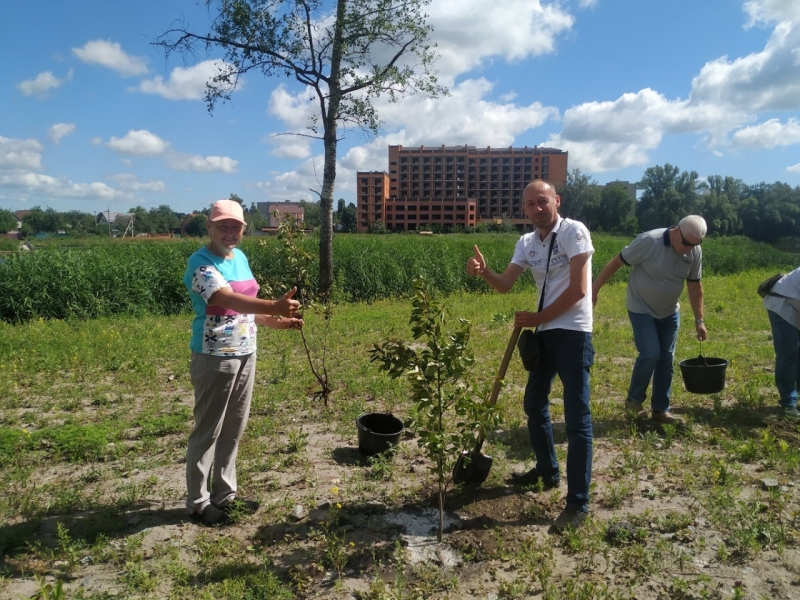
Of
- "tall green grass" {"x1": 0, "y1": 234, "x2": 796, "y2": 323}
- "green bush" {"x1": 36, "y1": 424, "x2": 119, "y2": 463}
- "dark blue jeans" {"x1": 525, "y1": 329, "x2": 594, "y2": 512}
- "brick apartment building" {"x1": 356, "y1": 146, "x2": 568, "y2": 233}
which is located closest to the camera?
"dark blue jeans" {"x1": 525, "y1": 329, "x2": 594, "y2": 512}

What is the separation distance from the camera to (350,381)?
637 centimetres

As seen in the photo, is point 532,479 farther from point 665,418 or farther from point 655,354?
point 665,418

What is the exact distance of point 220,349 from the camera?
3127 millimetres

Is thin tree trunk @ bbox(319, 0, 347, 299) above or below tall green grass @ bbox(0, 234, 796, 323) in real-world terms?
above

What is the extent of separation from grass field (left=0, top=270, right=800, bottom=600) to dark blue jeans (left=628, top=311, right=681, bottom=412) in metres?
0.32

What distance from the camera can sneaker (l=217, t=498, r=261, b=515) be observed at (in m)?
3.44

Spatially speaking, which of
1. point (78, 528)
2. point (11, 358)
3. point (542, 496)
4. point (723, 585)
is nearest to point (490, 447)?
point (542, 496)

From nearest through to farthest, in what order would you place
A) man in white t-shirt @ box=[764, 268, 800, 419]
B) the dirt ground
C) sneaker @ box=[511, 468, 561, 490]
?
the dirt ground → sneaker @ box=[511, 468, 561, 490] → man in white t-shirt @ box=[764, 268, 800, 419]

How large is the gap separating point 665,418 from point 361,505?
317 centimetres

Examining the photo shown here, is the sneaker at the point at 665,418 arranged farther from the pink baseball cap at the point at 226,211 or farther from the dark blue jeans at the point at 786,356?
the pink baseball cap at the point at 226,211

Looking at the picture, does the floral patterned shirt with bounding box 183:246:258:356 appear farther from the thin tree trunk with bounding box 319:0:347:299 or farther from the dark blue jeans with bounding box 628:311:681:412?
the thin tree trunk with bounding box 319:0:347:299

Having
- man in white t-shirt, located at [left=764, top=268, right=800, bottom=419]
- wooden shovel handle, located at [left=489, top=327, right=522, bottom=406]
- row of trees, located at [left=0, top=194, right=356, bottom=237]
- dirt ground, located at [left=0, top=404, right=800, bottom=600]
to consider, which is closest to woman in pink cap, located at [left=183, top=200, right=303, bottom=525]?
dirt ground, located at [left=0, top=404, right=800, bottom=600]

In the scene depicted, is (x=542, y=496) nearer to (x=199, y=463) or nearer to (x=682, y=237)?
(x=199, y=463)

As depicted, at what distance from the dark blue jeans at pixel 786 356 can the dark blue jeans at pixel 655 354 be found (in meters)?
0.98
